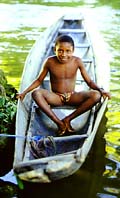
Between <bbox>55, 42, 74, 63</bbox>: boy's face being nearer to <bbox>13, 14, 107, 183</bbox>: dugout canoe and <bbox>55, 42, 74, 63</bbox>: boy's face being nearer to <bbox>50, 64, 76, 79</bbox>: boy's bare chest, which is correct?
<bbox>50, 64, 76, 79</bbox>: boy's bare chest

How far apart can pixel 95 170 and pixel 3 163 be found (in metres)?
0.96

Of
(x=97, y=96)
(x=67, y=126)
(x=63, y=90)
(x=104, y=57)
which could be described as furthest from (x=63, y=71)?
(x=104, y=57)

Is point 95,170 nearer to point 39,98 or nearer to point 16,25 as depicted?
point 39,98

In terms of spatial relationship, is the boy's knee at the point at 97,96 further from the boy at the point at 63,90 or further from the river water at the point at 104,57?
the river water at the point at 104,57

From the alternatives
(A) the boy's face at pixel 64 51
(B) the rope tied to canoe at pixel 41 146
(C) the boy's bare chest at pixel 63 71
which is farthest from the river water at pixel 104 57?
(A) the boy's face at pixel 64 51

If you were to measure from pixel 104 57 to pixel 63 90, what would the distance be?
1622 mm

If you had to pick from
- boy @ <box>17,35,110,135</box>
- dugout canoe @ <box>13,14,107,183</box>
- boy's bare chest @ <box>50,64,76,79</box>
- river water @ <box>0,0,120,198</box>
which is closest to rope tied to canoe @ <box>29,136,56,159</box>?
dugout canoe @ <box>13,14,107,183</box>

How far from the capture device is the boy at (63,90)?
493 centimetres

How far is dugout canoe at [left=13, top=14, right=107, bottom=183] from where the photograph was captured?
159 inches

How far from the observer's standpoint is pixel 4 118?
5.41 meters

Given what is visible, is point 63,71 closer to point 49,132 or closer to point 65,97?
point 65,97

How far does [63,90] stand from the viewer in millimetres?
5285

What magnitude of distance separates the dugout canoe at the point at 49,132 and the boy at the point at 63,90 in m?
0.12

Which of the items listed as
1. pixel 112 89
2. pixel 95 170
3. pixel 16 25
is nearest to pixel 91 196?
pixel 95 170
